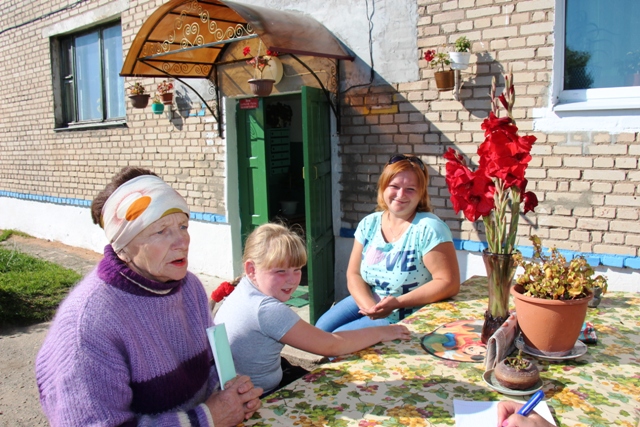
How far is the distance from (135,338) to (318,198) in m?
3.22

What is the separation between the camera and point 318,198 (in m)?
4.68

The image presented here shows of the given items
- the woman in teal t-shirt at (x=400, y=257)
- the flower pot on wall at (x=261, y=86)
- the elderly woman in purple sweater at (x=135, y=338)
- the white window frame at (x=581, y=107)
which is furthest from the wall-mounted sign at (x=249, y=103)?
the elderly woman in purple sweater at (x=135, y=338)

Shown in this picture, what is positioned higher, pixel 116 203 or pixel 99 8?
pixel 99 8

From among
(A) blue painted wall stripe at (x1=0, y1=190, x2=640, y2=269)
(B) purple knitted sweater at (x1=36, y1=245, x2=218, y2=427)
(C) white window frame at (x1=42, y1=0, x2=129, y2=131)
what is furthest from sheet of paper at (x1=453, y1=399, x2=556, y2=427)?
(C) white window frame at (x1=42, y1=0, x2=129, y2=131)

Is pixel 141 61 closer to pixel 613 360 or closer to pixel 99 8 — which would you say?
pixel 99 8

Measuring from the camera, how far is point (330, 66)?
15.9 ft

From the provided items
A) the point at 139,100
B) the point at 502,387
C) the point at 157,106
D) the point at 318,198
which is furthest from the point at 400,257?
the point at 139,100

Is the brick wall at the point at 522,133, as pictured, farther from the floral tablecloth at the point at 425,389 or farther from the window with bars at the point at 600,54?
the floral tablecloth at the point at 425,389

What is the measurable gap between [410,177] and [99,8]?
6111 mm

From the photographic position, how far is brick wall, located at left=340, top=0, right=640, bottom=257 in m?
3.56

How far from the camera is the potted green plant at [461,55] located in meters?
3.90

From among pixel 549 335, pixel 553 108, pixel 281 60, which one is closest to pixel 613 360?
pixel 549 335

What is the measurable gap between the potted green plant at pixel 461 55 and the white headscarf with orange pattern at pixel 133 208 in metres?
2.85

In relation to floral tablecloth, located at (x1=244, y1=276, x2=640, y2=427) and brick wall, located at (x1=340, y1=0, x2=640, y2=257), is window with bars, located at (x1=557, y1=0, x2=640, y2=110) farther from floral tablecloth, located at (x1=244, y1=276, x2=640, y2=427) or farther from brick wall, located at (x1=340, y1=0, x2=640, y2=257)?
floral tablecloth, located at (x1=244, y1=276, x2=640, y2=427)
